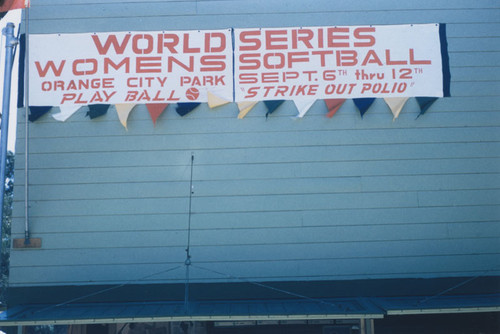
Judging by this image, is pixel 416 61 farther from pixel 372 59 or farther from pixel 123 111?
pixel 123 111

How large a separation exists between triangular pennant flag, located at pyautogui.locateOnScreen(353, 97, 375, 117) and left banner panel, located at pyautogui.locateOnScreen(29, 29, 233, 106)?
2160 mm

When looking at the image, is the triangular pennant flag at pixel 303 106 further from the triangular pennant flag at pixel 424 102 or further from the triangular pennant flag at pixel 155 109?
the triangular pennant flag at pixel 155 109

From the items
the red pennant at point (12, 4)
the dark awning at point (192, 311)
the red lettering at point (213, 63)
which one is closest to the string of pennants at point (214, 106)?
the red lettering at point (213, 63)

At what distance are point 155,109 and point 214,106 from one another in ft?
3.26

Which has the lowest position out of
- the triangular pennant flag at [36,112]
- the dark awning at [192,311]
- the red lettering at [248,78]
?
the dark awning at [192,311]

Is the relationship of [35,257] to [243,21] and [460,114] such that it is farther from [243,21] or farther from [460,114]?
[460,114]

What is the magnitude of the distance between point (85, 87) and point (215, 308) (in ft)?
14.0

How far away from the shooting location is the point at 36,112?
757 cm

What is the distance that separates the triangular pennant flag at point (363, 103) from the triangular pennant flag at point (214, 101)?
7.30ft

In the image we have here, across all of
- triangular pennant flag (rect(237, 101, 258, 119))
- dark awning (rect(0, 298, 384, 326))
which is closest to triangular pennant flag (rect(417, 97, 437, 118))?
triangular pennant flag (rect(237, 101, 258, 119))

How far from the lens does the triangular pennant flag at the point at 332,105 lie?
300 inches

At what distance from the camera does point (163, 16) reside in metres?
7.86

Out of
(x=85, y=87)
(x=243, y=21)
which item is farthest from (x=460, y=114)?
(x=85, y=87)

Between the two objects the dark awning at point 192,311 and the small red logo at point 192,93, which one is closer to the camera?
the dark awning at point 192,311
